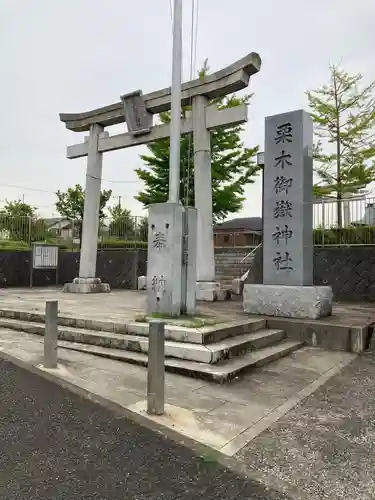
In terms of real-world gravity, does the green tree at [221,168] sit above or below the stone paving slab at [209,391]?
above

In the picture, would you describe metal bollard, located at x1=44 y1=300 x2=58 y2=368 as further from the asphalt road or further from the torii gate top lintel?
the torii gate top lintel

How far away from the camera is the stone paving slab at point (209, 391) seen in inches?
139

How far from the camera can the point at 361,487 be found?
2668mm

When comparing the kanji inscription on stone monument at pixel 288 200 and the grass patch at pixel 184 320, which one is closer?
the grass patch at pixel 184 320

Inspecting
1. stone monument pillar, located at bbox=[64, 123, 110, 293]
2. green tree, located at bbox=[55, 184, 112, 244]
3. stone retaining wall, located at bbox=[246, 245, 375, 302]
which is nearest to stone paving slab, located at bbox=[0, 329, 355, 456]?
stone retaining wall, located at bbox=[246, 245, 375, 302]

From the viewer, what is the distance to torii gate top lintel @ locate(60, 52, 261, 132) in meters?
10.2

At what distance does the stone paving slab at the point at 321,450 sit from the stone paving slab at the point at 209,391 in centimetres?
17

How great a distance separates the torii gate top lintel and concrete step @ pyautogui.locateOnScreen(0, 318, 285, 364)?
6.81 m

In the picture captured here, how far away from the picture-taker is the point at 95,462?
287cm

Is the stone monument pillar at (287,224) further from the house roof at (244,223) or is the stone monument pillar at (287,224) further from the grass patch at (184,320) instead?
the house roof at (244,223)

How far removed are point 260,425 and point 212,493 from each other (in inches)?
48.2

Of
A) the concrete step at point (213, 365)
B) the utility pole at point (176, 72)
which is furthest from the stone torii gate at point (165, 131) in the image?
the concrete step at point (213, 365)

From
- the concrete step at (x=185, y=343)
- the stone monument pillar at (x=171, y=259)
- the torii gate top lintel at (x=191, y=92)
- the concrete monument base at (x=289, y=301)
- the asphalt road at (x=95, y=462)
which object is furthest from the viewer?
the torii gate top lintel at (x=191, y=92)

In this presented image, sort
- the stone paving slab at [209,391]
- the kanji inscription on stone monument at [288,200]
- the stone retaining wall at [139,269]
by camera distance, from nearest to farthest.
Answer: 1. the stone paving slab at [209,391]
2. the kanji inscription on stone monument at [288,200]
3. the stone retaining wall at [139,269]
